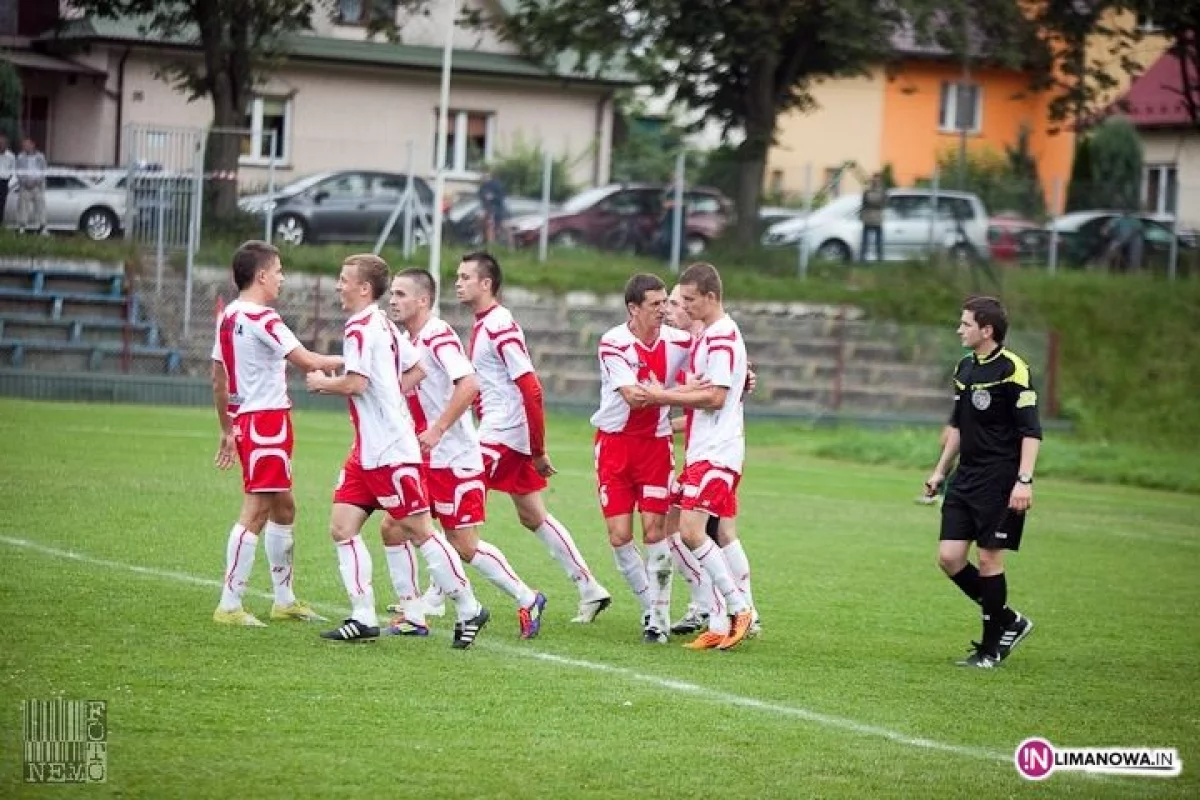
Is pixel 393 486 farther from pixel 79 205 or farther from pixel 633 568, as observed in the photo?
pixel 79 205

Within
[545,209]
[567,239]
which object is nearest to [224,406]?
[545,209]

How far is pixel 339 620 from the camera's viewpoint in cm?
1141

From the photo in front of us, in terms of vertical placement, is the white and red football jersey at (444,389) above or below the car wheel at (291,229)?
below

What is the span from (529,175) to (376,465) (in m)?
28.4

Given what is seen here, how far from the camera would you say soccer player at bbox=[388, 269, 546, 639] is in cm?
1077

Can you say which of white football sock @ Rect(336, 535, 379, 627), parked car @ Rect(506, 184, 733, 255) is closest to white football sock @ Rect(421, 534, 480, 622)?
white football sock @ Rect(336, 535, 379, 627)

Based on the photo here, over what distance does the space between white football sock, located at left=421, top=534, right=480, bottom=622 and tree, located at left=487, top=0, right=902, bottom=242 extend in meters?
28.9

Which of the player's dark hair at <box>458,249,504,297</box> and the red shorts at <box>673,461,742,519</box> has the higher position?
the player's dark hair at <box>458,249,504,297</box>

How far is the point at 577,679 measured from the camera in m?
9.66

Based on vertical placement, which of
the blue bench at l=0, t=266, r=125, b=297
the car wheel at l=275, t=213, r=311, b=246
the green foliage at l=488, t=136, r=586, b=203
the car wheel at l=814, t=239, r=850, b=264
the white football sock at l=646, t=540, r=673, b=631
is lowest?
the white football sock at l=646, t=540, r=673, b=631

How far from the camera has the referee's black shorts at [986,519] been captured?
432 inches

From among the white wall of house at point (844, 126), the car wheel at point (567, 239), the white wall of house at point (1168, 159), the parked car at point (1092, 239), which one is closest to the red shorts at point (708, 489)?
the car wheel at point (567, 239)

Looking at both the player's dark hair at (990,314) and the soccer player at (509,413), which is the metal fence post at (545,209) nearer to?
the soccer player at (509,413)

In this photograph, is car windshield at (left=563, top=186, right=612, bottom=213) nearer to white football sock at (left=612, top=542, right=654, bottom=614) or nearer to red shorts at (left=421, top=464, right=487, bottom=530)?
white football sock at (left=612, top=542, right=654, bottom=614)
